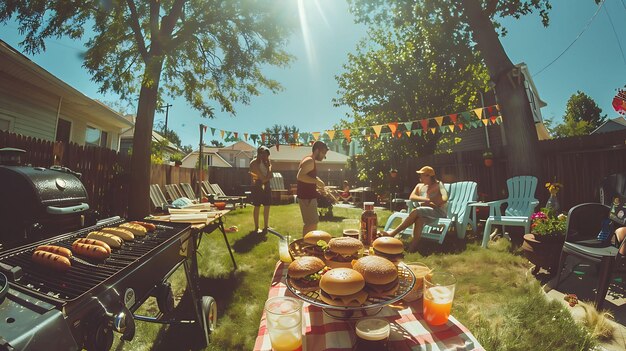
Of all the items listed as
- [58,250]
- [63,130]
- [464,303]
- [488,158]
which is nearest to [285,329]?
[58,250]

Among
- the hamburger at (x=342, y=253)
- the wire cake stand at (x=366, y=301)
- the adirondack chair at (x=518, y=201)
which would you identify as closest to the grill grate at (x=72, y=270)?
the wire cake stand at (x=366, y=301)

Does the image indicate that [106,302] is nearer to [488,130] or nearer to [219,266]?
[219,266]

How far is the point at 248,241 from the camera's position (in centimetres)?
637

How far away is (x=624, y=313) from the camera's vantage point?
2.94m

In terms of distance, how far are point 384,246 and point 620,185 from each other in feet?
14.2

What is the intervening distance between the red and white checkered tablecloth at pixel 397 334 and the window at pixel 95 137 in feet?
49.9

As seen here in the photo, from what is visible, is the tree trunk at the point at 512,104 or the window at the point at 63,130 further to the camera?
the window at the point at 63,130

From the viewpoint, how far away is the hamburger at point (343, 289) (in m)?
1.10

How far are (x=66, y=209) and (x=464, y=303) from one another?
3.94 meters

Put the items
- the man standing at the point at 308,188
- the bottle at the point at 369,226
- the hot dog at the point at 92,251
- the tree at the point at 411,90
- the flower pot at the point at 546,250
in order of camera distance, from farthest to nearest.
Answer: the tree at the point at 411,90, the man standing at the point at 308,188, the flower pot at the point at 546,250, the bottle at the point at 369,226, the hot dog at the point at 92,251

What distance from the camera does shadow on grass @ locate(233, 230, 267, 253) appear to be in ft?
18.9

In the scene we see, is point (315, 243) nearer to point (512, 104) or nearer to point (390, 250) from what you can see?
point (390, 250)

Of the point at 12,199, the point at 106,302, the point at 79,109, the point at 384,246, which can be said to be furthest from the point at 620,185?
the point at 79,109

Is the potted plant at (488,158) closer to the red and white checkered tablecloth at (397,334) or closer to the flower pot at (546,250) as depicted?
the flower pot at (546,250)
